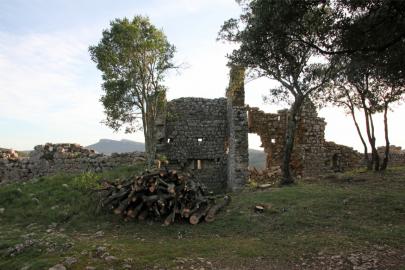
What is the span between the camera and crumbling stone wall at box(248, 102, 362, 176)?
22.8 meters

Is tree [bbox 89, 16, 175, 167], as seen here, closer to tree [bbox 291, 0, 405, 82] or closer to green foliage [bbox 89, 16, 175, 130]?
green foliage [bbox 89, 16, 175, 130]

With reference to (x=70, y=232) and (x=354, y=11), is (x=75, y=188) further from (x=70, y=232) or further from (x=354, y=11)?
(x=354, y=11)

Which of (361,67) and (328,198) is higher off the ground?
(361,67)

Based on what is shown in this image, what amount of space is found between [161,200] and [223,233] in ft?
7.20

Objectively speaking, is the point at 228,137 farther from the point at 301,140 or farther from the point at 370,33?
the point at 370,33

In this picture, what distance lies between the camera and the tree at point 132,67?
17.4 meters

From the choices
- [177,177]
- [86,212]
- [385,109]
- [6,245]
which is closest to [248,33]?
[177,177]

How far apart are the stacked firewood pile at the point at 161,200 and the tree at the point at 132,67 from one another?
5.19 m

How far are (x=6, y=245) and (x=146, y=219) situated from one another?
12.5 ft

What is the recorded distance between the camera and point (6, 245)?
31.1 feet

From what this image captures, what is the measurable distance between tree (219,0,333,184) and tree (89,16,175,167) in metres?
3.27

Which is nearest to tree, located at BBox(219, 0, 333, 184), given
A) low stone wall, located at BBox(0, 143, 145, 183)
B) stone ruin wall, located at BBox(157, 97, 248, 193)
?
stone ruin wall, located at BBox(157, 97, 248, 193)

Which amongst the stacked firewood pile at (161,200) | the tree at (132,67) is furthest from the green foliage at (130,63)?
the stacked firewood pile at (161,200)

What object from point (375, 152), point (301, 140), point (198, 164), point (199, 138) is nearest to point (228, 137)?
point (199, 138)
